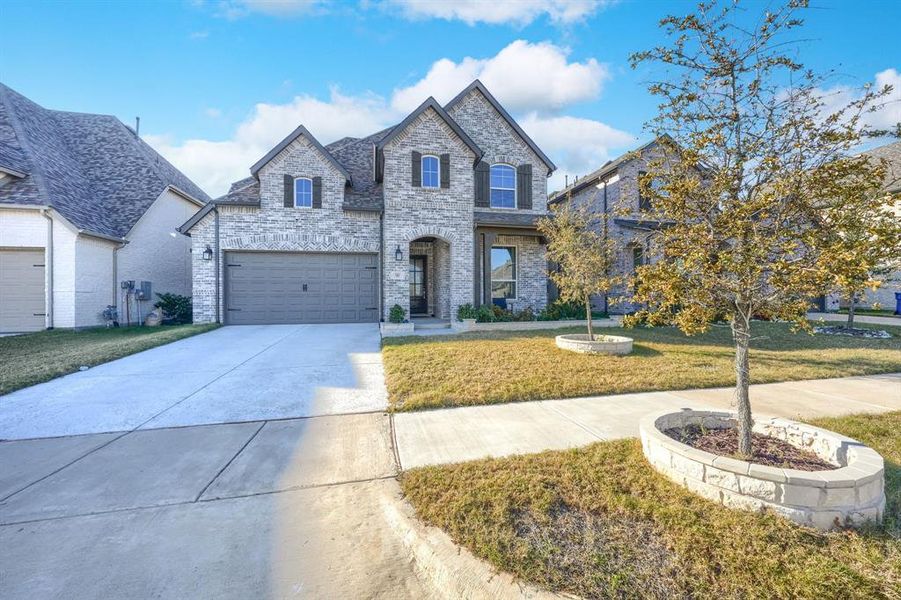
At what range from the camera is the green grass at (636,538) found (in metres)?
1.98

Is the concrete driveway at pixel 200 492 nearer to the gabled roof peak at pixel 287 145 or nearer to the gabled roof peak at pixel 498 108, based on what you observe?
the gabled roof peak at pixel 287 145

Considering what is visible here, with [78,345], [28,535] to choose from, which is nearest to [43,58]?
[78,345]

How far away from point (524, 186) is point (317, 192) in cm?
772

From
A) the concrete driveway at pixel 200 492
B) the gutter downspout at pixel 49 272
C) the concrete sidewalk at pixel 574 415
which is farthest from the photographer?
the gutter downspout at pixel 49 272

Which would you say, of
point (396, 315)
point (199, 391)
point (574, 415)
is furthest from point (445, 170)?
point (574, 415)

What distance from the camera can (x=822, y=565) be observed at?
2086 millimetres

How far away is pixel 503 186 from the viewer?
569 inches

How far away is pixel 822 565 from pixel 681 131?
3210mm

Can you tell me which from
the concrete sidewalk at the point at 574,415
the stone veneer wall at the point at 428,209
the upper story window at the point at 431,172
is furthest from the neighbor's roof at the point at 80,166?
the concrete sidewalk at the point at 574,415

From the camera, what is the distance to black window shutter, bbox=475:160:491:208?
1405 cm

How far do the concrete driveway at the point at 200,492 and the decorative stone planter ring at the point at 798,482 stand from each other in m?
2.14

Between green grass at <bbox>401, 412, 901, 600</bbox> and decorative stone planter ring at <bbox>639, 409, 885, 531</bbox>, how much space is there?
89 millimetres

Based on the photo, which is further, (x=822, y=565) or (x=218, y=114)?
(x=218, y=114)

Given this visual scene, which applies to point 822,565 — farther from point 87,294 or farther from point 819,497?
point 87,294
